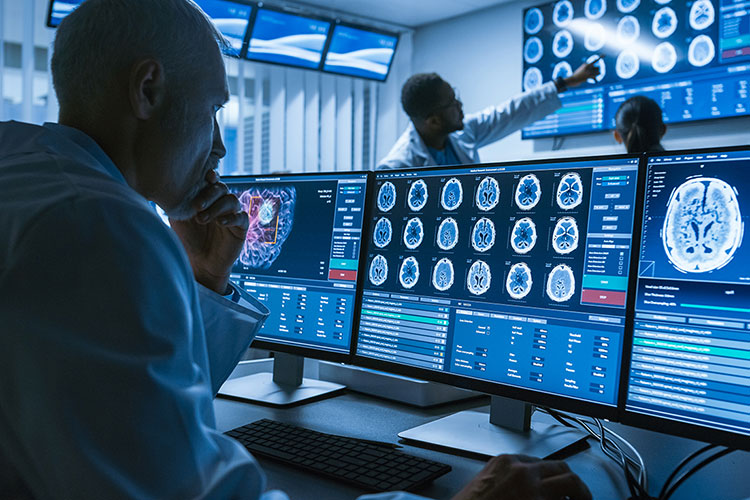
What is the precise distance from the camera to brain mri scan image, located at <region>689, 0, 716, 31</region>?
10.8 feet

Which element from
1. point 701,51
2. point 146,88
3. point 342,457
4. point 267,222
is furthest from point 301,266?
point 701,51

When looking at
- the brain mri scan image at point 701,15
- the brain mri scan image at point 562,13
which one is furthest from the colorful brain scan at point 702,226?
the brain mri scan image at point 562,13

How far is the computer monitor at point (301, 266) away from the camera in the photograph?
129cm

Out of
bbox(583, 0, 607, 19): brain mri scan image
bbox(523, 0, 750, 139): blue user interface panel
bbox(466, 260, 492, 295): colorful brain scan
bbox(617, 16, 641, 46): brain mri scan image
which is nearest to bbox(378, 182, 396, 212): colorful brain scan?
bbox(466, 260, 492, 295): colorful brain scan

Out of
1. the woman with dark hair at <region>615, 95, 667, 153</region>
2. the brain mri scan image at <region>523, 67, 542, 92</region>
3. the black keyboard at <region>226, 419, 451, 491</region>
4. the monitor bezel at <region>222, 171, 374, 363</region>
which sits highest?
the brain mri scan image at <region>523, 67, 542, 92</region>

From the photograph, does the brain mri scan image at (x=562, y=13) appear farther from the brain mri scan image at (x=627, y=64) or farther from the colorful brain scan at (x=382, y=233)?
the colorful brain scan at (x=382, y=233)

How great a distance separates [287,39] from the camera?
4.16 meters

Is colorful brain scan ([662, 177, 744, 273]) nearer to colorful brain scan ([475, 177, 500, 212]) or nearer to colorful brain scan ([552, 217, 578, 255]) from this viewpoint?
colorful brain scan ([552, 217, 578, 255])

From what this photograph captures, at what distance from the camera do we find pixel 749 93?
3182 mm

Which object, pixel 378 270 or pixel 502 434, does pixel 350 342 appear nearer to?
pixel 378 270

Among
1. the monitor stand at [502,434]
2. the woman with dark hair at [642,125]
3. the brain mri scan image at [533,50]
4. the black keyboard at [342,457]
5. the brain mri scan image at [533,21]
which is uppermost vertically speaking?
the brain mri scan image at [533,21]

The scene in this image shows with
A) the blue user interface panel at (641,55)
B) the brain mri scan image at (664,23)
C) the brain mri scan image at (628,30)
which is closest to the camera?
the blue user interface panel at (641,55)

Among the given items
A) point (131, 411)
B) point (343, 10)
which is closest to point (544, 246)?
point (131, 411)

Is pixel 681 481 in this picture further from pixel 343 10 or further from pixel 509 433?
pixel 343 10
